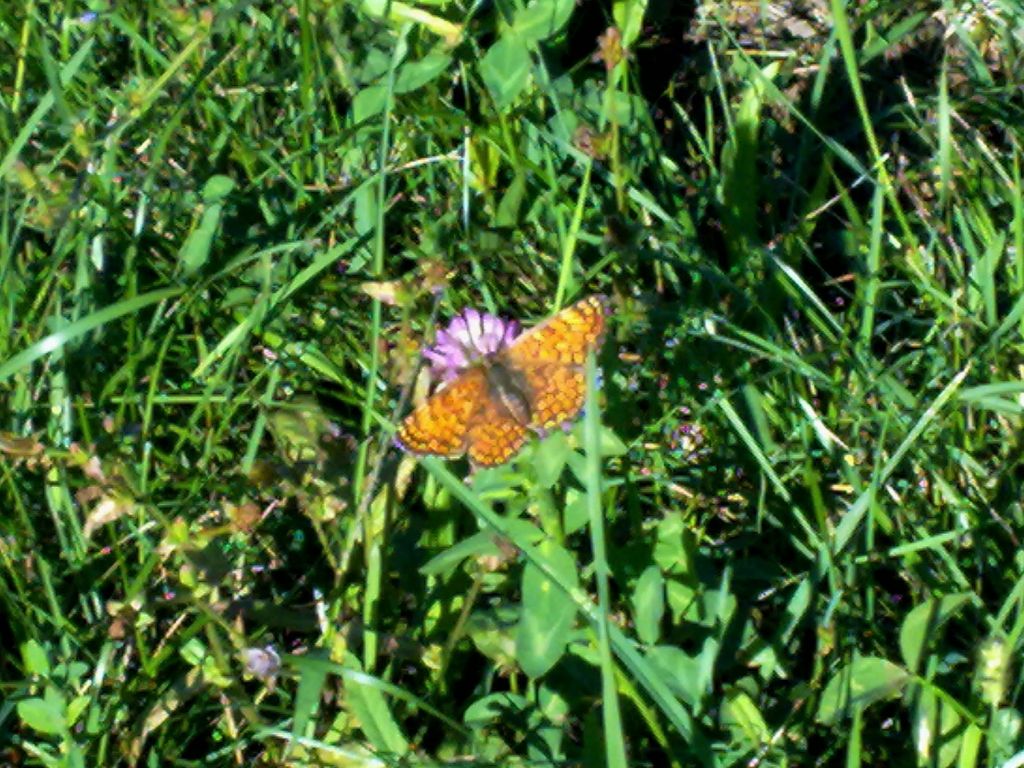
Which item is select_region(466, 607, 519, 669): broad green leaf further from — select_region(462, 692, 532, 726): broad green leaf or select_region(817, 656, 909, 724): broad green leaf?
select_region(817, 656, 909, 724): broad green leaf

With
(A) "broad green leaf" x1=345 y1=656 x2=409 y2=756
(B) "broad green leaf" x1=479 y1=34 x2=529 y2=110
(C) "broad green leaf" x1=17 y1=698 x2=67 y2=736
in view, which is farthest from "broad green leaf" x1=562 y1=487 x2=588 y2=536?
(B) "broad green leaf" x1=479 y1=34 x2=529 y2=110

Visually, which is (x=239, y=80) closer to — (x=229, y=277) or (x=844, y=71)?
(x=229, y=277)

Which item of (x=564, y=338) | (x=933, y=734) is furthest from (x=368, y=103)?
(x=933, y=734)

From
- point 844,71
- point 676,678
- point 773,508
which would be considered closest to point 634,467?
point 773,508

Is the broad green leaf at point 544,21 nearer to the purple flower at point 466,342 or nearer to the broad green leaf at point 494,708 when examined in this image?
the purple flower at point 466,342

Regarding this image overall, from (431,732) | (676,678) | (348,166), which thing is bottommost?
(431,732)

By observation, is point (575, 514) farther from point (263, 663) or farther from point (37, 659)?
point (37, 659)

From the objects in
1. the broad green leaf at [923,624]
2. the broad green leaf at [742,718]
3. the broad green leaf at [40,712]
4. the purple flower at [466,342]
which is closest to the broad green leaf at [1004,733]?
the broad green leaf at [923,624]
